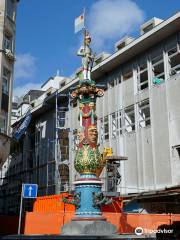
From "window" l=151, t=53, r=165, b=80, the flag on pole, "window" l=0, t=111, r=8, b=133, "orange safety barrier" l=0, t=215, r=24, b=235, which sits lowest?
"orange safety barrier" l=0, t=215, r=24, b=235

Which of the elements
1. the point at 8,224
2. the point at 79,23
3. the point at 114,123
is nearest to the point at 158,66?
the point at 114,123

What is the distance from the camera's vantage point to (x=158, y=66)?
3106cm

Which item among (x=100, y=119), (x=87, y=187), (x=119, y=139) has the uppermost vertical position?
(x=100, y=119)

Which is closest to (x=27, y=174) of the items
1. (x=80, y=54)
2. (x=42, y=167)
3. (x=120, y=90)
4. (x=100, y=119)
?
(x=42, y=167)

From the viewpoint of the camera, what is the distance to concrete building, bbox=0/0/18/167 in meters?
28.9

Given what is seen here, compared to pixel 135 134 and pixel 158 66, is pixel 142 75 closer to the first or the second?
pixel 158 66

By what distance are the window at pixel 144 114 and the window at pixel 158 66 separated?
2.11 meters

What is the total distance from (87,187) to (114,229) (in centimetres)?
177

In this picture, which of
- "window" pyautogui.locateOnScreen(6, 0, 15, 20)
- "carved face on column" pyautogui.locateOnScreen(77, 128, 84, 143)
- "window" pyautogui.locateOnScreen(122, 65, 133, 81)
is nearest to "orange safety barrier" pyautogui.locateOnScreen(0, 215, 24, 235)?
"carved face on column" pyautogui.locateOnScreen(77, 128, 84, 143)

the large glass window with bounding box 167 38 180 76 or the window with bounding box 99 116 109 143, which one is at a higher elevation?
the large glass window with bounding box 167 38 180 76

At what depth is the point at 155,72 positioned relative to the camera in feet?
103

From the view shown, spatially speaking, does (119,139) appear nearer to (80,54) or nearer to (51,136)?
(51,136)

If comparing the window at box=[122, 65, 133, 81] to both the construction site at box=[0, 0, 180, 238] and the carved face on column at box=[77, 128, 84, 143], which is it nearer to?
the construction site at box=[0, 0, 180, 238]

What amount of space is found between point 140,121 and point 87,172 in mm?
16687
